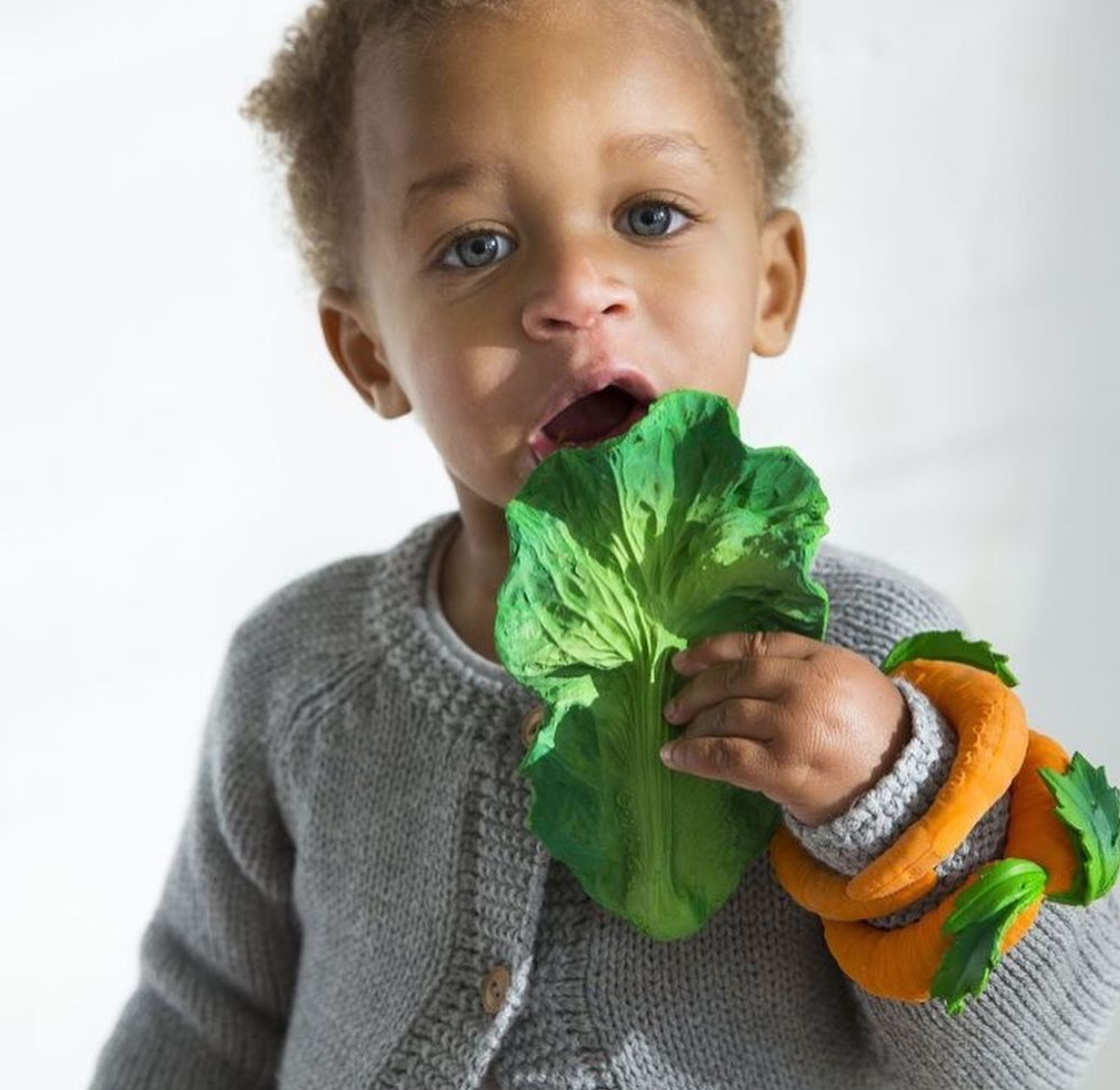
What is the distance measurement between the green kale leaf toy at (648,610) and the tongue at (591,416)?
0.19ft

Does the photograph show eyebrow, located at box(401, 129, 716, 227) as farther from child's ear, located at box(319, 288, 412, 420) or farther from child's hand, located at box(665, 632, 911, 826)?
child's hand, located at box(665, 632, 911, 826)

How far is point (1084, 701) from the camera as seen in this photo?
4.12 feet

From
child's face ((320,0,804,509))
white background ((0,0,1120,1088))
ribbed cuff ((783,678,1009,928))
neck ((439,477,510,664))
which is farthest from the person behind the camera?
white background ((0,0,1120,1088))

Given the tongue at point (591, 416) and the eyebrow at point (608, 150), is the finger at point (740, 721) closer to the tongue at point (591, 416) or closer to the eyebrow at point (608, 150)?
the tongue at point (591, 416)

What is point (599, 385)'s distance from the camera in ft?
2.59

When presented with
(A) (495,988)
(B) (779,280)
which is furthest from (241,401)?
(A) (495,988)

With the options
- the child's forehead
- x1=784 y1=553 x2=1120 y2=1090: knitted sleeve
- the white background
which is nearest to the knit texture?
x1=784 y1=553 x2=1120 y2=1090: knitted sleeve

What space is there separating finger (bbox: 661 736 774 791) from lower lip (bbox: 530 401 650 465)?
0.48ft

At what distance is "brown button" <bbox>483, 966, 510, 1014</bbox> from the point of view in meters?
0.83

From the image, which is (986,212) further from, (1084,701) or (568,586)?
(568,586)

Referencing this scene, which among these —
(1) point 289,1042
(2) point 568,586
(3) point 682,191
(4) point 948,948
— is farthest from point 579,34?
(1) point 289,1042

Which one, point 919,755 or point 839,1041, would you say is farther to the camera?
point 839,1041

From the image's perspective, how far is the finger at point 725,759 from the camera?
71 cm

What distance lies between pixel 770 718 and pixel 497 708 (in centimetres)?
21
